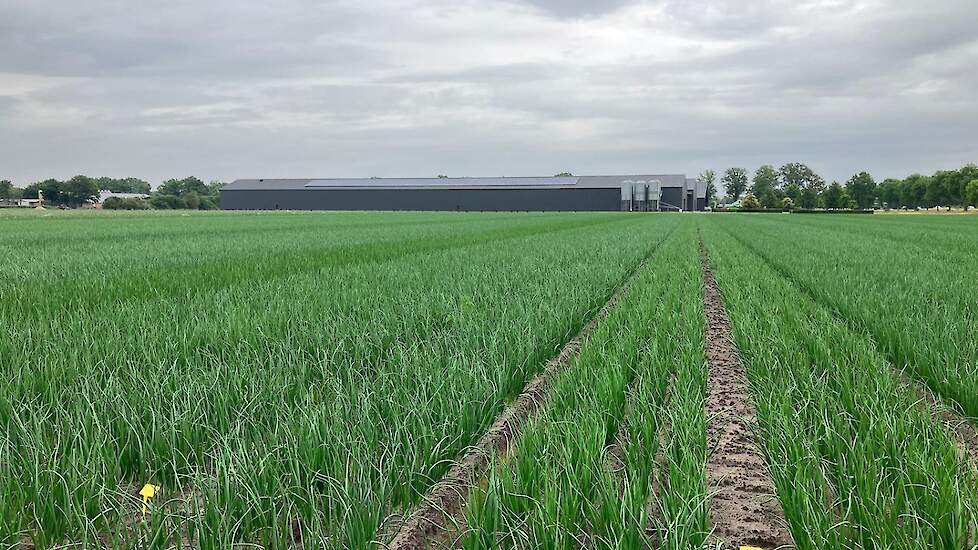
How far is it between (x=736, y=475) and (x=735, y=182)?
535 ft

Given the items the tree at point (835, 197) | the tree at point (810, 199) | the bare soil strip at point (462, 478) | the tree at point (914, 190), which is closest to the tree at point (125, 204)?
the bare soil strip at point (462, 478)

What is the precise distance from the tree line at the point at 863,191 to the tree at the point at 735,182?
6805 mm

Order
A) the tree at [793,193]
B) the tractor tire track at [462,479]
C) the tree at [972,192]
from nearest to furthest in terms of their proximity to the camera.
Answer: the tractor tire track at [462,479]
the tree at [972,192]
the tree at [793,193]

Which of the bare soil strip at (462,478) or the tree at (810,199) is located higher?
the tree at (810,199)

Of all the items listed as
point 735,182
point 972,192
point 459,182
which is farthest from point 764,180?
point 459,182

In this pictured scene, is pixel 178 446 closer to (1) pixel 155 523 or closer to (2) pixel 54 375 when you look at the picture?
(1) pixel 155 523

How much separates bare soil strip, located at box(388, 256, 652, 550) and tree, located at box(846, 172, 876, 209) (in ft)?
424

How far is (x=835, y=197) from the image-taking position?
103000 millimetres

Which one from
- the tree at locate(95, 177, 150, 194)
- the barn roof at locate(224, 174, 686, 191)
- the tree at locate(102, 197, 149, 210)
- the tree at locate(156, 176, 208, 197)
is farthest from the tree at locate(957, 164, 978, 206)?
the tree at locate(95, 177, 150, 194)

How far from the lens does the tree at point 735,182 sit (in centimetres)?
15075

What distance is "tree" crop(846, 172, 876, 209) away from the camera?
4422 inches

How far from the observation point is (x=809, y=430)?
2805 millimetres

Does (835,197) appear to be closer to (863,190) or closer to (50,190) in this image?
(863,190)

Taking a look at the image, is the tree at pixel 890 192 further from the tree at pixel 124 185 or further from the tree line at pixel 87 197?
the tree at pixel 124 185
